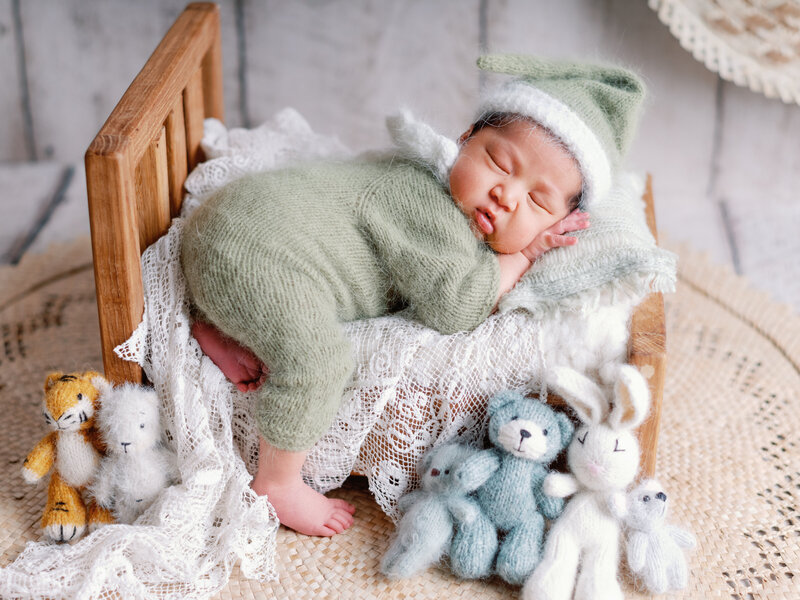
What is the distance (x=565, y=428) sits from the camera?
117cm

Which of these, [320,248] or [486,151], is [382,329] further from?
[486,151]

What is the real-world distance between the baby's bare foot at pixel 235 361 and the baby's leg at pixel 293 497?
0.09 meters

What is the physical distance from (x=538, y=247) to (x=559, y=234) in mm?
37

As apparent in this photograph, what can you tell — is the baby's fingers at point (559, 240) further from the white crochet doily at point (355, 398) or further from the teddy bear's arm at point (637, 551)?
the teddy bear's arm at point (637, 551)

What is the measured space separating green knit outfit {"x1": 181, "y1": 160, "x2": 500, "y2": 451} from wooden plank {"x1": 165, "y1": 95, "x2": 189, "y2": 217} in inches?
6.3

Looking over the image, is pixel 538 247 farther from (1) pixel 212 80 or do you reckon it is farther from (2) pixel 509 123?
(1) pixel 212 80

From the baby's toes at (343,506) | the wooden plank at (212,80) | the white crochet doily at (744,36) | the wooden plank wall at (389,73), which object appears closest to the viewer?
the baby's toes at (343,506)

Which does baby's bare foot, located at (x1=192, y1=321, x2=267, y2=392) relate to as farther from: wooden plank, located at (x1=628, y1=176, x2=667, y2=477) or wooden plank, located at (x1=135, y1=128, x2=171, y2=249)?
wooden plank, located at (x1=628, y1=176, x2=667, y2=477)

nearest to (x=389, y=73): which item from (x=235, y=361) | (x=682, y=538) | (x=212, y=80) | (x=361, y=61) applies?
(x=361, y=61)

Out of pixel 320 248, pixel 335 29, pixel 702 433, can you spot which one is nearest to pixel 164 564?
pixel 320 248

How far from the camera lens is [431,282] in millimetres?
1202

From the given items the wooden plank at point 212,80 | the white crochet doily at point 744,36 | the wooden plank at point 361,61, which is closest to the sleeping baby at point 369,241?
the wooden plank at point 212,80

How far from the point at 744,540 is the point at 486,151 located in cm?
70

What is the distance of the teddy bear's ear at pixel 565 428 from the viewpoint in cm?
117
